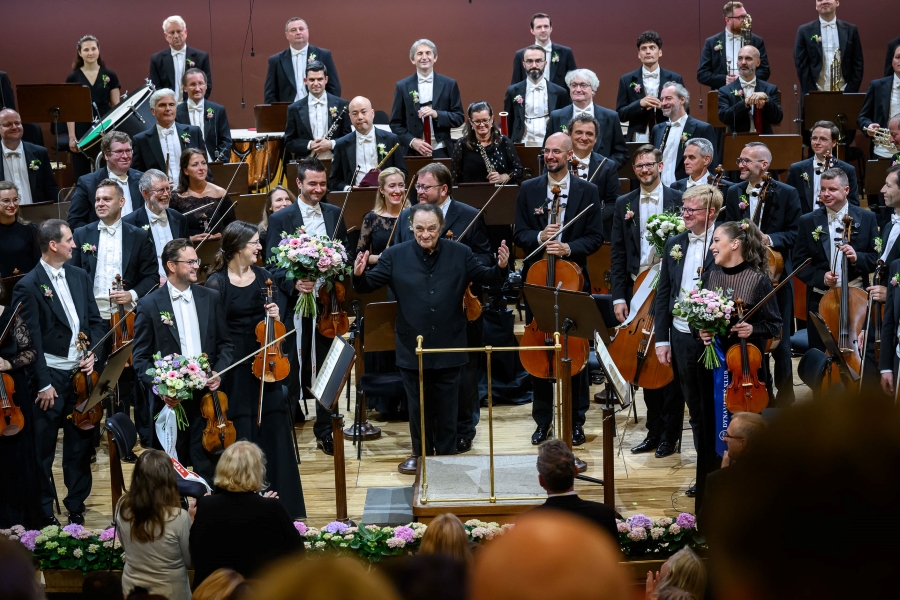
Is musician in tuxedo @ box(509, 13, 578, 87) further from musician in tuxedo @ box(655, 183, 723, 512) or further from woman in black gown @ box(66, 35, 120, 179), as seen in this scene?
musician in tuxedo @ box(655, 183, 723, 512)

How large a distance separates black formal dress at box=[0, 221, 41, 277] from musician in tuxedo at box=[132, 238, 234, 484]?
1791 millimetres

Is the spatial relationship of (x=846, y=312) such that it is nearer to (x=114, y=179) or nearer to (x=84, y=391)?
(x=84, y=391)

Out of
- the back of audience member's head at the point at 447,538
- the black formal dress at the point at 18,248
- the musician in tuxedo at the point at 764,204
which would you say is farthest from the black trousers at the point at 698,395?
the black formal dress at the point at 18,248

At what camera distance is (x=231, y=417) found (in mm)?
5363

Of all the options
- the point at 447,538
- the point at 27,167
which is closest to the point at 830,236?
the point at 447,538

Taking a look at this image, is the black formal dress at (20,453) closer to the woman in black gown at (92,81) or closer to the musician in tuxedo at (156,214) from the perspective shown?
the musician in tuxedo at (156,214)

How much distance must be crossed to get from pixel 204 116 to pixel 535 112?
2.91m

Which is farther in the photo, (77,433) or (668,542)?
(77,433)

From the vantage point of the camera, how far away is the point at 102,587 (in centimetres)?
319

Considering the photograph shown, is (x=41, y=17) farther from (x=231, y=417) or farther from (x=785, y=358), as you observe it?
(x=785, y=358)

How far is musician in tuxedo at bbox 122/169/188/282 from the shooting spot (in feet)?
21.1

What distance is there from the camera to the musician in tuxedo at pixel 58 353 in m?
5.57

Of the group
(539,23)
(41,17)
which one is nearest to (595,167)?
(539,23)

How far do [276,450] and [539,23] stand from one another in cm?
549
